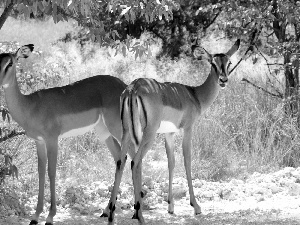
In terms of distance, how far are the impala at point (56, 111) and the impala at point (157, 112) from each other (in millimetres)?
537

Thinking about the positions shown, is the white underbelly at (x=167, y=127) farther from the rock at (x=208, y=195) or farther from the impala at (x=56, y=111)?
the rock at (x=208, y=195)

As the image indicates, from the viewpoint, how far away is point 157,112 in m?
7.02

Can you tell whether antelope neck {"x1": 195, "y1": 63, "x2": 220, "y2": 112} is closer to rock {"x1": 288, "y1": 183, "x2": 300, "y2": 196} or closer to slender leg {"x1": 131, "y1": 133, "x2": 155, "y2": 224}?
rock {"x1": 288, "y1": 183, "x2": 300, "y2": 196}

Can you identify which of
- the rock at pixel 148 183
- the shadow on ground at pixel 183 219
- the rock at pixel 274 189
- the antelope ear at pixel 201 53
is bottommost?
the shadow on ground at pixel 183 219

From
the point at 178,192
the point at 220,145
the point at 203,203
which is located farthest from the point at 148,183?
the point at 220,145

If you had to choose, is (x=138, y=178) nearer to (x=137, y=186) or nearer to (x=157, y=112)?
(x=137, y=186)

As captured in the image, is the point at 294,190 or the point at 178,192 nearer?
the point at 294,190

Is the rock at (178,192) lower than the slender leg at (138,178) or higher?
lower

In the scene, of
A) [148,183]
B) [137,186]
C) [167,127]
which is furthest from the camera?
[148,183]

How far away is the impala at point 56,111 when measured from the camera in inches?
276

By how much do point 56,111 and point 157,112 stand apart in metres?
1.11

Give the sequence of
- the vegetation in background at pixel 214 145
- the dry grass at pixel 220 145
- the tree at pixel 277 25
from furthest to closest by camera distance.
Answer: the tree at pixel 277 25, the dry grass at pixel 220 145, the vegetation in background at pixel 214 145

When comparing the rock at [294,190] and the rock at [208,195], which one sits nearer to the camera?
the rock at [294,190]

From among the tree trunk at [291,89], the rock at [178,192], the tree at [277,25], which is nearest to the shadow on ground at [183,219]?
the rock at [178,192]
